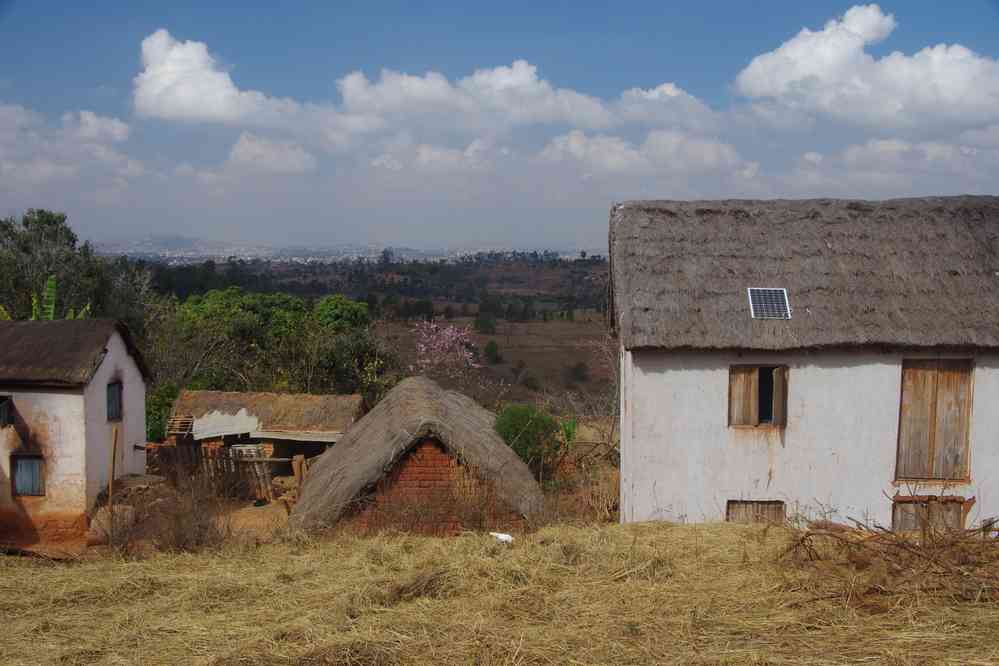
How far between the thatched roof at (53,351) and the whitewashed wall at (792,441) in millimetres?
10722

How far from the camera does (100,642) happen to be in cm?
669

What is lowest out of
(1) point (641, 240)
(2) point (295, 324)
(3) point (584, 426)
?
(3) point (584, 426)

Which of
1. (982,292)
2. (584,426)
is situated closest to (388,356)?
(584,426)

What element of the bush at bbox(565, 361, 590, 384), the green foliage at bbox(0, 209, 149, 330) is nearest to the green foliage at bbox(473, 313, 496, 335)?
the bush at bbox(565, 361, 590, 384)

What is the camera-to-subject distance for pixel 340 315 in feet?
97.8

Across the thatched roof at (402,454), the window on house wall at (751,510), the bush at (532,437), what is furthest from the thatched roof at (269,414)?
the window on house wall at (751,510)

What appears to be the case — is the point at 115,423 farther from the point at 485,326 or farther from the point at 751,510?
the point at 485,326

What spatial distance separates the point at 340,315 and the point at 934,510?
70.8 ft

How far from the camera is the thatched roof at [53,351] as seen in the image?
15.7 metres

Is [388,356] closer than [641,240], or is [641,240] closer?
[641,240]

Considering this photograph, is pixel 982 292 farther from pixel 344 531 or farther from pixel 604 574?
pixel 344 531


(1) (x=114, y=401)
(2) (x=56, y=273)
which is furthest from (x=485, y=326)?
(1) (x=114, y=401)

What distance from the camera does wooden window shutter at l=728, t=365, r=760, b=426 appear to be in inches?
486

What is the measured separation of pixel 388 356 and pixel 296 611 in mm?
21115
